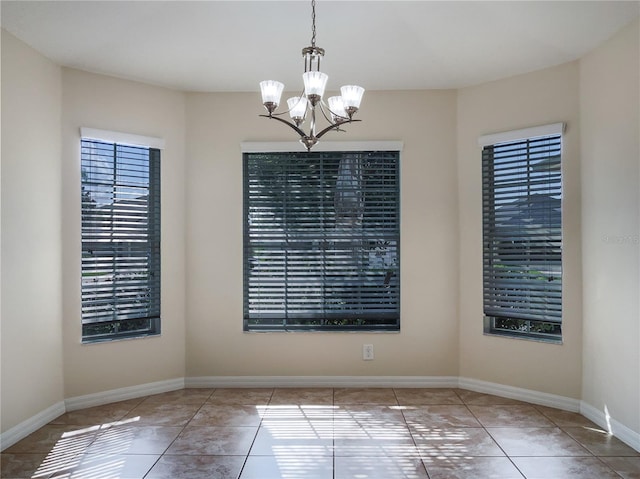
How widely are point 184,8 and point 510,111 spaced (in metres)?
2.56

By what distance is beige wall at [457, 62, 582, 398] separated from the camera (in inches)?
146

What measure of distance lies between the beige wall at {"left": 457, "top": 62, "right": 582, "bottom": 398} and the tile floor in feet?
0.83

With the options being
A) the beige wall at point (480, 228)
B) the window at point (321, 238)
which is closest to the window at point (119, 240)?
the window at point (321, 238)

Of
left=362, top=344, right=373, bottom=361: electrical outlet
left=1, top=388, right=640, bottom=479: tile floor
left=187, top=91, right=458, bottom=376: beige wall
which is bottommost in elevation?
left=1, top=388, right=640, bottom=479: tile floor

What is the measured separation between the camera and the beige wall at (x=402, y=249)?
432cm

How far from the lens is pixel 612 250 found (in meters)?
3.29

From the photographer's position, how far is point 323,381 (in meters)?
4.34

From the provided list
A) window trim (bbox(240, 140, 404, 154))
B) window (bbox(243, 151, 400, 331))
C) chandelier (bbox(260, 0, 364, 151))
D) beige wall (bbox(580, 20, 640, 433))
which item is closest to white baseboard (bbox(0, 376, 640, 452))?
beige wall (bbox(580, 20, 640, 433))

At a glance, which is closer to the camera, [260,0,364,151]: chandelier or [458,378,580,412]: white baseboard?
[260,0,364,151]: chandelier

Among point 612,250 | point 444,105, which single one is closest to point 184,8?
point 444,105

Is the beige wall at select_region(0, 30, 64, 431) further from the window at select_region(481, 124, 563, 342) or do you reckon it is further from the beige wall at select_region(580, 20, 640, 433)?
the beige wall at select_region(580, 20, 640, 433)

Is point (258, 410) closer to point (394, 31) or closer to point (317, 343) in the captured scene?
point (317, 343)

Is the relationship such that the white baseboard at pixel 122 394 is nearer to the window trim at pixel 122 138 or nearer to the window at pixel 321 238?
the window at pixel 321 238

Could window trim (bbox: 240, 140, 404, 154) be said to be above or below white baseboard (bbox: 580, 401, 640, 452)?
above
